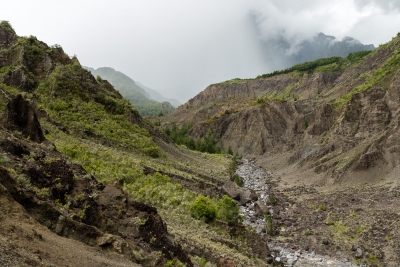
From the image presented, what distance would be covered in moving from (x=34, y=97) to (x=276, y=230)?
27394 millimetres

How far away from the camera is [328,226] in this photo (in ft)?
90.0

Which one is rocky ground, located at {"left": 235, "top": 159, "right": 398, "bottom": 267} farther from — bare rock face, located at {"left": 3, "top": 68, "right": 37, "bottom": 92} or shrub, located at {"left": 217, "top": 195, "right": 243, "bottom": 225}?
bare rock face, located at {"left": 3, "top": 68, "right": 37, "bottom": 92}

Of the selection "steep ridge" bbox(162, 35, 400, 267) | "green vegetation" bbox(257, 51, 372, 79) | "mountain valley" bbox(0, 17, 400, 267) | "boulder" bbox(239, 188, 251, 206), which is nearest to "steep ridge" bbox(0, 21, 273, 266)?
"mountain valley" bbox(0, 17, 400, 267)

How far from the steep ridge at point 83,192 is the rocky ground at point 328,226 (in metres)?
4.76

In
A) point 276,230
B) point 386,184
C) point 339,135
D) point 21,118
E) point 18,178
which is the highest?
point 339,135

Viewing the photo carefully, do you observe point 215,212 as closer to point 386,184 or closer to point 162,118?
point 386,184

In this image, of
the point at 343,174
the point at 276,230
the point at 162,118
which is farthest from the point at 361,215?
the point at 162,118

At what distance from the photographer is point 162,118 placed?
147 metres

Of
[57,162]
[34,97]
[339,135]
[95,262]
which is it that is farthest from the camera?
[339,135]

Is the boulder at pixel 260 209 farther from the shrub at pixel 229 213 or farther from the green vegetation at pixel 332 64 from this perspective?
the green vegetation at pixel 332 64

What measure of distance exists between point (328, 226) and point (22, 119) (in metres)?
24.8

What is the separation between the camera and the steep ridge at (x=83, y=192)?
733 cm

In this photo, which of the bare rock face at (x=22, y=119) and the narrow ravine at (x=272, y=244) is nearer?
the bare rock face at (x=22, y=119)

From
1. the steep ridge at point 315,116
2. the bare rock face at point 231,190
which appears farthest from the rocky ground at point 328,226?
the steep ridge at point 315,116
